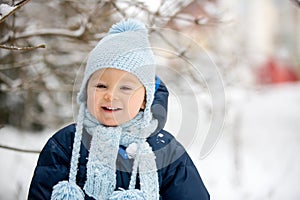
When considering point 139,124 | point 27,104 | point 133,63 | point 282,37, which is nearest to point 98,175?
point 139,124

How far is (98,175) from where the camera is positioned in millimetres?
2377

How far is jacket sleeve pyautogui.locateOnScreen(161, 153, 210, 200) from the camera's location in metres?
2.40

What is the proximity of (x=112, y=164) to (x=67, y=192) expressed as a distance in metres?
0.22

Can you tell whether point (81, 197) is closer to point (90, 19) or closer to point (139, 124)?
point (139, 124)

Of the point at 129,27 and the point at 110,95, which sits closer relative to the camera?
the point at 110,95

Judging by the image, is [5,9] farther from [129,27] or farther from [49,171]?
[49,171]

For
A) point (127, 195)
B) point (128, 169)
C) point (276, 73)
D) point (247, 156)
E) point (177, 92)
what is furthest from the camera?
point (276, 73)

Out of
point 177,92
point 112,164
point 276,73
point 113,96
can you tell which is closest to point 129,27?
point 113,96

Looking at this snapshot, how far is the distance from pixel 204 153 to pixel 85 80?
2.22 ft

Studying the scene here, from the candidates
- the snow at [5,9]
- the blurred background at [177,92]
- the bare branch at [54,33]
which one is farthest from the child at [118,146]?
the bare branch at [54,33]

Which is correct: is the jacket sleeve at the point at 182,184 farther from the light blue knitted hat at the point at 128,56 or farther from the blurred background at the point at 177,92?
the light blue knitted hat at the point at 128,56

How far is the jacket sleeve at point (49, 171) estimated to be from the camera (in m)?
2.44

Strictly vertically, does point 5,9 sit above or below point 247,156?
above

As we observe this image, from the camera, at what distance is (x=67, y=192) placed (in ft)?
7.70
